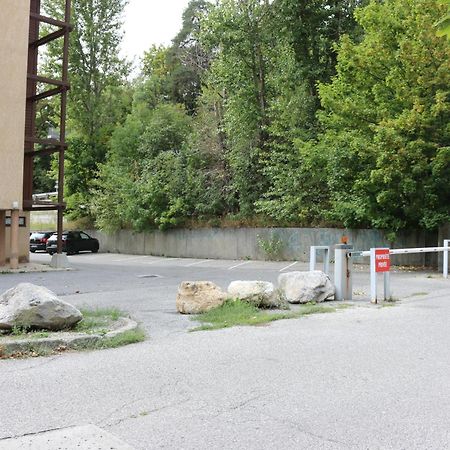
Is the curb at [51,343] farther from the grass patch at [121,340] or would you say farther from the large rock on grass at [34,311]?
the large rock on grass at [34,311]

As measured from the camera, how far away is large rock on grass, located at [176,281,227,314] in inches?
399

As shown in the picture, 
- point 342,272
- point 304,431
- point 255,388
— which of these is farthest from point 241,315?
point 304,431

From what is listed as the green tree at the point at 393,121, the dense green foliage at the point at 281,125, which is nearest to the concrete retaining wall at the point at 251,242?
the dense green foliage at the point at 281,125

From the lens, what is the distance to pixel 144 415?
4.67 m

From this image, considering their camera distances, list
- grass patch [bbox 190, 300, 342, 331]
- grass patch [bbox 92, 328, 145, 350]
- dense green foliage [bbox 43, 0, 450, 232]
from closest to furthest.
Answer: grass patch [bbox 92, 328, 145, 350] < grass patch [bbox 190, 300, 342, 331] < dense green foliage [bbox 43, 0, 450, 232]

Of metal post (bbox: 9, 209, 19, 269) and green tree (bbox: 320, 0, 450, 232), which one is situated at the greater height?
green tree (bbox: 320, 0, 450, 232)

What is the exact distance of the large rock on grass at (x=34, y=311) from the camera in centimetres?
759

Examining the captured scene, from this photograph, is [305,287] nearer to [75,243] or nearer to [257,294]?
[257,294]

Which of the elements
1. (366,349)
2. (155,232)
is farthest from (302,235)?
(366,349)

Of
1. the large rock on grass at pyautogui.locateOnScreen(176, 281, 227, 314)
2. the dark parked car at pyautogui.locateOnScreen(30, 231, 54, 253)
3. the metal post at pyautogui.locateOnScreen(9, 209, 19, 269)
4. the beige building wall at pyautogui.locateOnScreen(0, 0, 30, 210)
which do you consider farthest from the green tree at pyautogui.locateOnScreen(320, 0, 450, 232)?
the dark parked car at pyautogui.locateOnScreen(30, 231, 54, 253)

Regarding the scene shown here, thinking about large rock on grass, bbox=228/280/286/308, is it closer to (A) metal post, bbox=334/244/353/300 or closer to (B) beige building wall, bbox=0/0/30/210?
(A) metal post, bbox=334/244/353/300

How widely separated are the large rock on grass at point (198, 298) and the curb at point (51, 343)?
2454mm

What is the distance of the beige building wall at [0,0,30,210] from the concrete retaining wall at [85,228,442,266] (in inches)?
451

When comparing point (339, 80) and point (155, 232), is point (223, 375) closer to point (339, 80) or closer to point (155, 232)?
point (339, 80)
